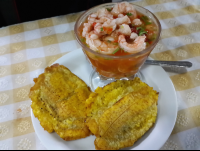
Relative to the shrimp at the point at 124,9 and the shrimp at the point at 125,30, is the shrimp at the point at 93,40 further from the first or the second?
the shrimp at the point at 124,9

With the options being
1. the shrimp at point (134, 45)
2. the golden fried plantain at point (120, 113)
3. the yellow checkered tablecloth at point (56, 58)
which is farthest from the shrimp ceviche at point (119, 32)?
the yellow checkered tablecloth at point (56, 58)

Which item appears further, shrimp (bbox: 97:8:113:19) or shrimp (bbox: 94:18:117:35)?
shrimp (bbox: 97:8:113:19)

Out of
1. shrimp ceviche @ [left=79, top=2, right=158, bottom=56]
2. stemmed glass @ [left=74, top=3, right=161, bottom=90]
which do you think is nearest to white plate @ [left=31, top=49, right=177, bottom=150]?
stemmed glass @ [left=74, top=3, right=161, bottom=90]

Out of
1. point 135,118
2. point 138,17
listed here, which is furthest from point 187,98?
point 138,17

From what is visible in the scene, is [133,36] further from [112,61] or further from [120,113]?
[120,113]

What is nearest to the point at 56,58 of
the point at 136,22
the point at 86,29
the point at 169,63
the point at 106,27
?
the point at 86,29

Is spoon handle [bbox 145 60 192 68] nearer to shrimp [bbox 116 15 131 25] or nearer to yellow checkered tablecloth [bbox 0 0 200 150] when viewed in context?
yellow checkered tablecloth [bbox 0 0 200 150]
